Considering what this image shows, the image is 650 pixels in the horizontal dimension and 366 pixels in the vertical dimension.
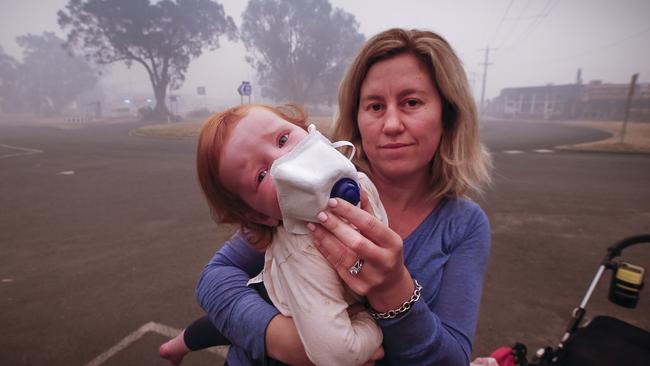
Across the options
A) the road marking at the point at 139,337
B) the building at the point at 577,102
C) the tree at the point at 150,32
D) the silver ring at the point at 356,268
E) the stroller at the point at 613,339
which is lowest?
the road marking at the point at 139,337

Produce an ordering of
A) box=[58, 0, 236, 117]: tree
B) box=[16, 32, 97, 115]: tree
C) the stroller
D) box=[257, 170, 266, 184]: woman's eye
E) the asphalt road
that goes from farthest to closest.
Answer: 1. box=[16, 32, 97, 115]: tree
2. box=[58, 0, 236, 117]: tree
3. the asphalt road
4. the stroller
5. box=[257, 170, 266, 184]: woman's eye

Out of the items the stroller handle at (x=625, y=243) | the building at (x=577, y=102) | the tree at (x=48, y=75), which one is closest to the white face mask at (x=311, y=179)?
the stroller handle at (x=625, y=243)

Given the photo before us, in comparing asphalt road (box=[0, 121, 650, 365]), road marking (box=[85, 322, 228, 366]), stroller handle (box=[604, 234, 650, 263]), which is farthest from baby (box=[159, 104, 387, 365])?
road marking (box=[85, 322, 228, 366])

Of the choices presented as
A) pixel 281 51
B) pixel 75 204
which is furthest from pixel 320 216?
pixel 281 51

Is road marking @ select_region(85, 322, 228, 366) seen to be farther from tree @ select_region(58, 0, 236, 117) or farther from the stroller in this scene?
tree @ select_region(58, 0, 236, 117)

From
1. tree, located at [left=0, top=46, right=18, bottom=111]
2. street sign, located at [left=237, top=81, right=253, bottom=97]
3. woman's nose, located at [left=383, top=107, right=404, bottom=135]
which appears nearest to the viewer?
woman's nose, located at [left=383, top=107, right=404, bottom=135]

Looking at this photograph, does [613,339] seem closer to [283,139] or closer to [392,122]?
[392,122]

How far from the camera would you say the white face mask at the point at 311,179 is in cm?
91

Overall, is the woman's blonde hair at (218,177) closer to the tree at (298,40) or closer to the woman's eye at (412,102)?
the woman's eye at (412,102)

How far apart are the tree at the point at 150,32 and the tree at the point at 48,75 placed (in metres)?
30.2

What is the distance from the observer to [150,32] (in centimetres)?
3784

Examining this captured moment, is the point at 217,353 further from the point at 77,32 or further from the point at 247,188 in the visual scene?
the point at 77,32

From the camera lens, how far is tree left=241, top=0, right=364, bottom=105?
50.1 meters

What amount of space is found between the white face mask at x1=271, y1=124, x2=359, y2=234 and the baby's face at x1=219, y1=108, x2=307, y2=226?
0.53 ft
